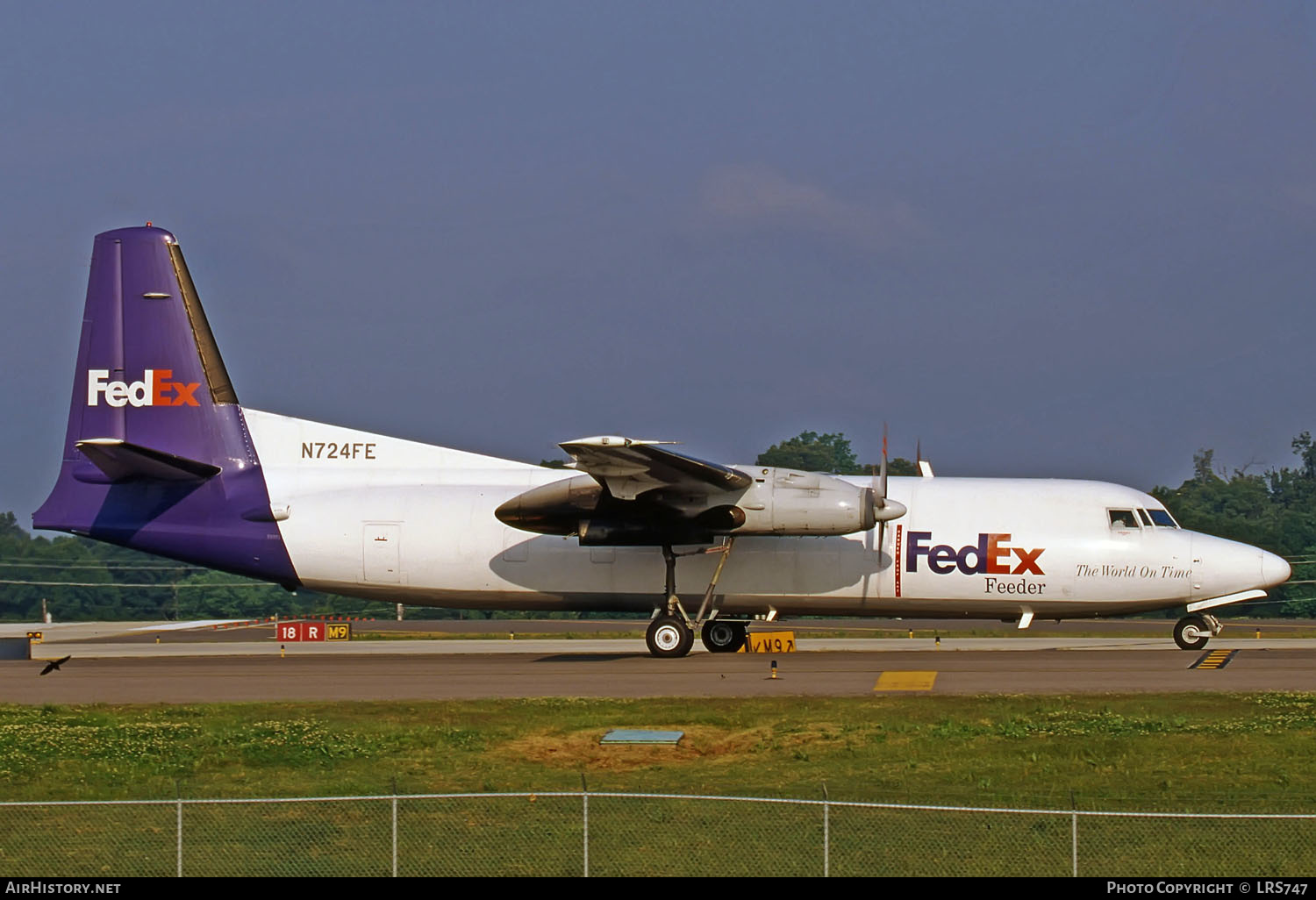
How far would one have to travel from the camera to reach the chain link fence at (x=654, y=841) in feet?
40.4

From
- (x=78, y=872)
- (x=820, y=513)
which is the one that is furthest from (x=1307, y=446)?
(x=78, y=872)

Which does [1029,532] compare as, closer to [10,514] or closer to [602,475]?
[602,475]

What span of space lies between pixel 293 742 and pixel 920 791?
8675 mm

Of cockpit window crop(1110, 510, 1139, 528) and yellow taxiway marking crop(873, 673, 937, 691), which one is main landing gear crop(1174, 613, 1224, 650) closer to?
cockpit window crop(1110, 510, 1139, 528)

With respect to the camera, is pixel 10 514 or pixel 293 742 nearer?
pixel 293 742

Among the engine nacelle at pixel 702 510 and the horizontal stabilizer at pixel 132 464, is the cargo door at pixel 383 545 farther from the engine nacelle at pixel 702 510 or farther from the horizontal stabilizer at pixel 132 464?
the horizontal stabilizer at pixel 132 464

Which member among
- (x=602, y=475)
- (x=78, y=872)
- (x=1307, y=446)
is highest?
(x=1307, y=446)

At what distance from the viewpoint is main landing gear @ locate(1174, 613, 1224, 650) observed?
29.0m

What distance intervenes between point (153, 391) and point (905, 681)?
1720cm

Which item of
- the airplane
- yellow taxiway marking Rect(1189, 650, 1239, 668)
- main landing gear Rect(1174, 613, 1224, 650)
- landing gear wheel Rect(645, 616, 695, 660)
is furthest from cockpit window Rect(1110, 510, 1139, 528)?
landing gear wheel Rect(645, 616, 695, 660)

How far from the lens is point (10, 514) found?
84.0m

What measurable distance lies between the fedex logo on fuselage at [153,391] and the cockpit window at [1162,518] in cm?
2057

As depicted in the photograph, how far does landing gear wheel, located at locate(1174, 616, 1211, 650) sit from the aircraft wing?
10.0 metres

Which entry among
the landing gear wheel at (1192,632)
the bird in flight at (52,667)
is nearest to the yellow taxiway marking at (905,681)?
the landing gear wheel at (1192,632)
